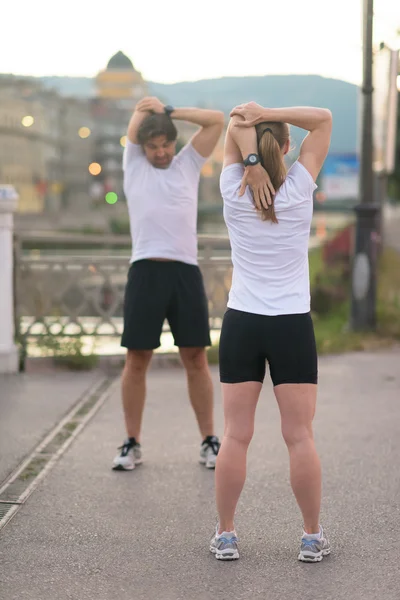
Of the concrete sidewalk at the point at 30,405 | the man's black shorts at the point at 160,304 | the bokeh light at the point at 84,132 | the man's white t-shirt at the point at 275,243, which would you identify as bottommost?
the concrete sidewalk at the point at 30,405

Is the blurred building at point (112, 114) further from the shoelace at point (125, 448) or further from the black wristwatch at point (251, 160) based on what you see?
the black wristwatch at point (251, 160)

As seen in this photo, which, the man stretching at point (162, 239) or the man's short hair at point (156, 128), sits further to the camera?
the man stretching at point (162, 239)

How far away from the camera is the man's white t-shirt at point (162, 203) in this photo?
582 cm

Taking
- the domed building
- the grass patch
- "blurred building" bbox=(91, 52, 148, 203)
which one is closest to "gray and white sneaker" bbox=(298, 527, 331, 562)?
the grass patch

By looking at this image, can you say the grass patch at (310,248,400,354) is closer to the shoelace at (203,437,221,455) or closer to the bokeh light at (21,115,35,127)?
the shoelace at (203,437,221,455)

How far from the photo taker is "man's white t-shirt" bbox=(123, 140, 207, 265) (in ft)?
19.1

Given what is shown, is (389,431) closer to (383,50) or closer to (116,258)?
(116,258)

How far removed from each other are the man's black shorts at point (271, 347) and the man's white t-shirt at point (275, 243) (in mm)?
45

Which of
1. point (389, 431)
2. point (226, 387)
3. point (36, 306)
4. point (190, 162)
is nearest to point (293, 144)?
point (226, 387)

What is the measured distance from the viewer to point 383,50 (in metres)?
11.3

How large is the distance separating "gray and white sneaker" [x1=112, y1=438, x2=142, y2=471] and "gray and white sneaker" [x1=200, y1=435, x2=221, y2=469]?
0.35 metres

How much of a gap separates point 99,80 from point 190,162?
189374 mm

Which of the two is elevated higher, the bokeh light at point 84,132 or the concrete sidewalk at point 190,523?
the bokeh light at point 84,132

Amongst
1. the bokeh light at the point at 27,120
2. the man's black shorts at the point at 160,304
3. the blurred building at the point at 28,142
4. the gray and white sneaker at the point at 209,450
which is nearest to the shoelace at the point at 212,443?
the gray and white sneaker at the point at 209,450
